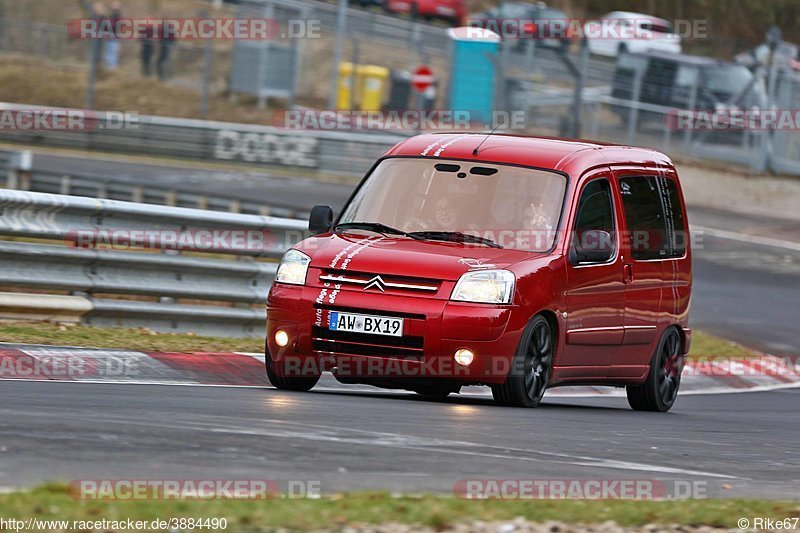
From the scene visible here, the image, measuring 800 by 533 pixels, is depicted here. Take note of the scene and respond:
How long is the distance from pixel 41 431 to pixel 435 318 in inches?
122

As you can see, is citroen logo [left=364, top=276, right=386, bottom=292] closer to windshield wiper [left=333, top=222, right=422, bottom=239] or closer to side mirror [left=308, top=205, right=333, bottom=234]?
windshield wiper [left=333, top=222, right=422, bottom=239]

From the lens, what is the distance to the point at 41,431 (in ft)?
21.9

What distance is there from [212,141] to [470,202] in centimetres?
2763

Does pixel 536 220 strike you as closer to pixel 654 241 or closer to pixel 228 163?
pixel 654 241

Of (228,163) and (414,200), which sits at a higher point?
(414,200)

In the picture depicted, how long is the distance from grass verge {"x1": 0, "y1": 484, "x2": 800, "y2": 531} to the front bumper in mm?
2909

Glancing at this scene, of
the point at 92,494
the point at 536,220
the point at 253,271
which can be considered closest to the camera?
the point at 92,494

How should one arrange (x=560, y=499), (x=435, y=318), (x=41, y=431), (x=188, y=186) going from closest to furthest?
(x=560, y=499) < (x=41, y=431) < (x=435, y=318) < (x=188, y=186)

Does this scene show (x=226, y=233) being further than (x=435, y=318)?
Yes

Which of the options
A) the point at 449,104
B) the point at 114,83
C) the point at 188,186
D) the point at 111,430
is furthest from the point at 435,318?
the point at 114,83

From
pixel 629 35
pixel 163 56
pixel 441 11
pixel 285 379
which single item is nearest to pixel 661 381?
pixel 285 379

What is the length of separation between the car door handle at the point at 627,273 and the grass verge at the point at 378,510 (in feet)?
14.5

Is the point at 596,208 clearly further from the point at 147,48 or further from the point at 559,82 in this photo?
the point at 147,48

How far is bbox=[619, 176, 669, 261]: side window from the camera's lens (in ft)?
36.6
